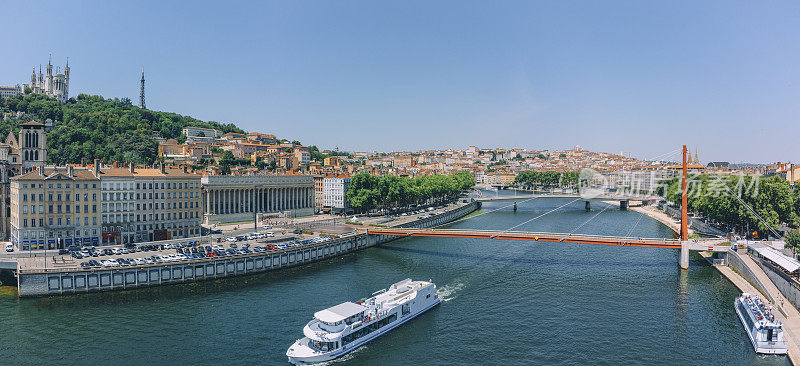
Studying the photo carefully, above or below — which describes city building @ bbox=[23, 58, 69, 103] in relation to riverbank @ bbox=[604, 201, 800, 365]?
above

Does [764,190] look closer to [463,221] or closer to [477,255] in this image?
[477,255]

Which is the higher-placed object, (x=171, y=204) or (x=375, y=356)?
(x=171, y=204)

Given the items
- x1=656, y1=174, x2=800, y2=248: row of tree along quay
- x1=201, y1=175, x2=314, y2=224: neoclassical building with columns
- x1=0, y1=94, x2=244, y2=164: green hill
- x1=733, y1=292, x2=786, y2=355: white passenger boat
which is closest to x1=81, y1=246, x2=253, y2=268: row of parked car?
x1=201, y1=175, x2=314, y2=224: neoclassical building with columns

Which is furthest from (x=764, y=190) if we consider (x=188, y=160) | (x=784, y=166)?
(x=188, y=160)

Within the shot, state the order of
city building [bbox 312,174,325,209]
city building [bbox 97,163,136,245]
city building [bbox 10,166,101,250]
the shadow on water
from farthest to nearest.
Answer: city building [bbox 312,174,325,209] → city building [bbox 97,163,136,245] → the shadow on water → city building [bbox 10,166,101,250]

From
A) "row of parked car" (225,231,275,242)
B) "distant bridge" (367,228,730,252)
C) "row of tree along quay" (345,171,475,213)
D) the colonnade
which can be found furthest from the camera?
"row of tree along quay" (345,171,475,213)

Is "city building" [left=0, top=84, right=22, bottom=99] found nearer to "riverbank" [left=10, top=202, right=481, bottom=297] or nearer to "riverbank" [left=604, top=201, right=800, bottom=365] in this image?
"riverbank" [left=10, top=202, right=481, bottom=297]

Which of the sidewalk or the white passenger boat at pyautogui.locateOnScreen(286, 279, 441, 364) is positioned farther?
the sidewalk
